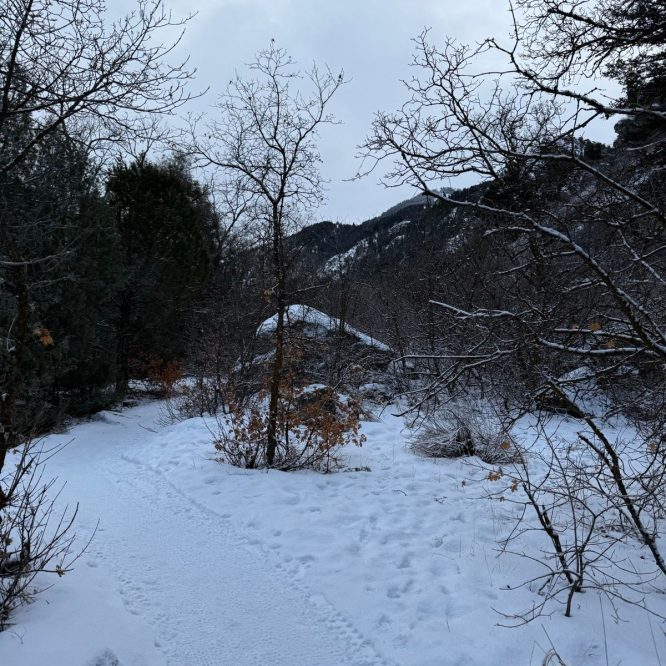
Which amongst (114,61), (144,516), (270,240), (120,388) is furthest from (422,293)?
(114,61)

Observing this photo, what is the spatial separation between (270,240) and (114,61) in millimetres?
3600

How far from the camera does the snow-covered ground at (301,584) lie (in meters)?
3.10

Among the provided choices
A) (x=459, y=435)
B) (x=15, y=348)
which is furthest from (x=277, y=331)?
(x=15, y=348)

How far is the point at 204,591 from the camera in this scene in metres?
3.93

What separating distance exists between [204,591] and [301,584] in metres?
0.76

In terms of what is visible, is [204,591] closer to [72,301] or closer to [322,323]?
[72,301]

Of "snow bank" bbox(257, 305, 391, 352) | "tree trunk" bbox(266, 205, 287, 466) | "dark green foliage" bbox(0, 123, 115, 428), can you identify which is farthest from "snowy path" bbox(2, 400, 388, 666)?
"snow bank" bbox(257, 305, 391, 352)

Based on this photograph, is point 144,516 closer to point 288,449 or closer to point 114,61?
point 288,449

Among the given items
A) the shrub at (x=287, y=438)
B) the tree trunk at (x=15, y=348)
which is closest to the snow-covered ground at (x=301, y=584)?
the shrub at (x=287, y=438)

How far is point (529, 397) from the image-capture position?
141 inches

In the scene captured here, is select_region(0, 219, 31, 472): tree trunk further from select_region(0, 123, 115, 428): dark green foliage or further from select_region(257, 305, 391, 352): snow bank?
select_region(257, 305, 391, 352): snow bank

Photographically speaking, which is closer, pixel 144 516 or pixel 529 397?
pixel 529 397

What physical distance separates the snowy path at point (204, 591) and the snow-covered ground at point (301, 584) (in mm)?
13

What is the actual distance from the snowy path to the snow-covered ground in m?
0.01
